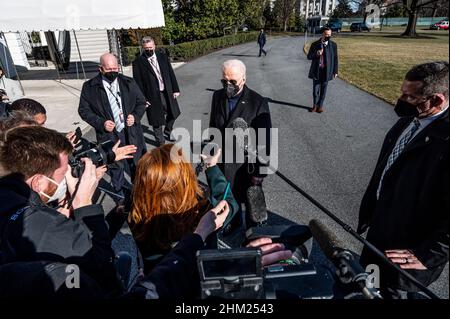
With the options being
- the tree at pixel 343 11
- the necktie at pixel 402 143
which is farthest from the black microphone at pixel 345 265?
the tree at pixel 343 11

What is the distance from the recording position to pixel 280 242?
144cm

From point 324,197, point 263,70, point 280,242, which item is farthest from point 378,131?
point 263,70

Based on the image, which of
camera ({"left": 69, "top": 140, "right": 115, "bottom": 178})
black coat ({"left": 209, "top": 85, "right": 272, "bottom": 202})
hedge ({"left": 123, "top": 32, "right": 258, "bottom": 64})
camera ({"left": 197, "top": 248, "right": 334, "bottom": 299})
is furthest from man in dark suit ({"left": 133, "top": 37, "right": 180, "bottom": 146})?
hedge ({"left": 123, "top": 32, "right": 258, "bottom": 64})

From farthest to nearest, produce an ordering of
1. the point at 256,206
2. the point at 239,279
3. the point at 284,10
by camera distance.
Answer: the point at 284,10 → the point at 256,206 → the point at 239,279

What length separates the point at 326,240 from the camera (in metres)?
1.46

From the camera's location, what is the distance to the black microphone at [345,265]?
99cm

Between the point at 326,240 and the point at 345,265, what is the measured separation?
360 mm

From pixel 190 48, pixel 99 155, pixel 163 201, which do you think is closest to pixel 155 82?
pixel 99 155

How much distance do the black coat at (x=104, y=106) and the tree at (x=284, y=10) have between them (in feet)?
172

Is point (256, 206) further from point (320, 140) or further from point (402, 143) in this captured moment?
point (320, 140)

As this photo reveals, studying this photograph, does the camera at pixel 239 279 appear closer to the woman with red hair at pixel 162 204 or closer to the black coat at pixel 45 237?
the woman with red hair at pixel 162 204

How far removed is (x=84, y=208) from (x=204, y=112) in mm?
6862

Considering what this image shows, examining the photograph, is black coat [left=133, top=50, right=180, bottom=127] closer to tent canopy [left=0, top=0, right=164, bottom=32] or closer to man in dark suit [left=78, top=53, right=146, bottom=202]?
man in dark suit [left=78, top=53, right=146, bottom=202]

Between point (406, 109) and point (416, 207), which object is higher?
point (406, 109)
